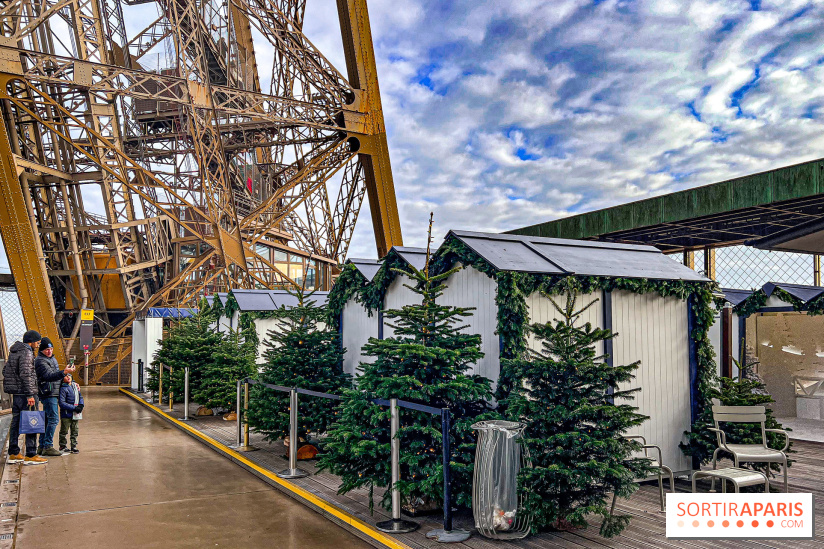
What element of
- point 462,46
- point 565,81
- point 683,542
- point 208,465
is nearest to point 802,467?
point 683,542

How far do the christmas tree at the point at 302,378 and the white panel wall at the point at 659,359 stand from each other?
4.25m

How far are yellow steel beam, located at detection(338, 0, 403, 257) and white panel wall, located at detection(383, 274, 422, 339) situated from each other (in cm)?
1062

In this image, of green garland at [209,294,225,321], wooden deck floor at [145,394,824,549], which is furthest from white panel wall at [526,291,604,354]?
green garland at [209,294,225,321]

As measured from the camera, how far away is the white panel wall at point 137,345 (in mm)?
24266

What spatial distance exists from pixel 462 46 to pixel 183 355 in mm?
13407

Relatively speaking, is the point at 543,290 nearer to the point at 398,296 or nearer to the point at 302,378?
the point at 398,296

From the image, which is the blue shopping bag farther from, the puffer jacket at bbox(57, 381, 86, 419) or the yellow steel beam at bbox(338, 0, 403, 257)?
the yellow steel beam at bbox(338, 0, 403, 257)

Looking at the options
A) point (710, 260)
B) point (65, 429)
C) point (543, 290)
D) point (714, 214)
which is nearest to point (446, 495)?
point (543, 290)

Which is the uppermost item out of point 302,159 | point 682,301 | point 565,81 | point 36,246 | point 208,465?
point 565,81

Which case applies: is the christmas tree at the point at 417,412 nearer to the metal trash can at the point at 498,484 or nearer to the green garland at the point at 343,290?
the metal trash can at the point at 498,484

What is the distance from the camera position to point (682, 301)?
8.62 m

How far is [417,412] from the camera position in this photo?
22.0ft

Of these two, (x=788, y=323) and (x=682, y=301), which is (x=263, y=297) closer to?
(x=682, y=301)

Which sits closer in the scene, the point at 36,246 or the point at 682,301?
the point at 682,301
